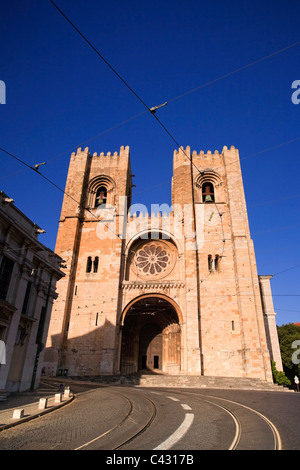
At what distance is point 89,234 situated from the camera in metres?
27.7

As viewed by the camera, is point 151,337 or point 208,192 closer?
point 151,337

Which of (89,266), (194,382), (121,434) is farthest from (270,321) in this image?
(121,434)

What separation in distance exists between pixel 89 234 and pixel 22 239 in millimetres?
14651

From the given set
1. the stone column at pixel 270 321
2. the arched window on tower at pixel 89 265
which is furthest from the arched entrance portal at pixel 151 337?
the stone column at pixel 270 321

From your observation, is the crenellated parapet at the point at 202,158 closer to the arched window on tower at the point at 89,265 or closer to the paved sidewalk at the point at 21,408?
the arched window on tower at the point at 89,265

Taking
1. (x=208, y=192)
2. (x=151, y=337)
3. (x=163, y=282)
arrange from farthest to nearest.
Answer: (x=208, y=192) < (x=151, y=337) < (x=163, y=282)

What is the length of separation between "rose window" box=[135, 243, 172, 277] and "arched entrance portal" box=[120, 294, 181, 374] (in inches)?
116

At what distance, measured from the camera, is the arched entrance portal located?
25250 mm

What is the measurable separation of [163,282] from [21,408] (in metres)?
16.7

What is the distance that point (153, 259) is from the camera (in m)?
27.8

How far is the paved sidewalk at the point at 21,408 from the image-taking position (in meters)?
7.18

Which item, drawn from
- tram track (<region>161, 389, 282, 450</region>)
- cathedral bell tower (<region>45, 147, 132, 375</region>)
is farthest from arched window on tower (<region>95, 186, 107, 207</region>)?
tram track (<region>161, 389, 282, 450</region>)

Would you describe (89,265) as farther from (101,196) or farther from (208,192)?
(208,192)

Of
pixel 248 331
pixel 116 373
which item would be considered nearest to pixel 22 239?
pixel 116 373
